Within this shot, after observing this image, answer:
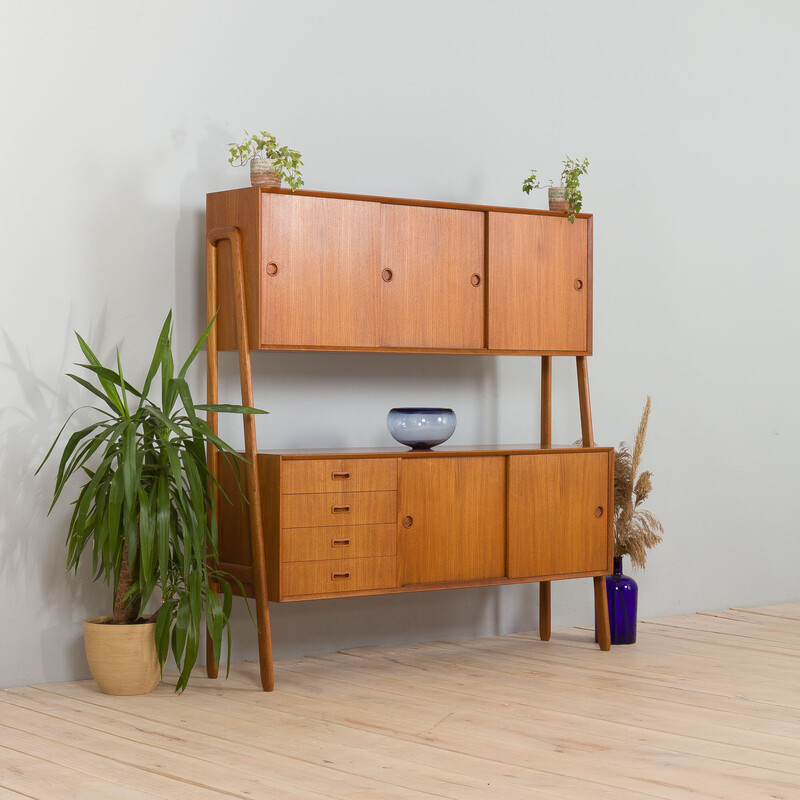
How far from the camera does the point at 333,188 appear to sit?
442 cm

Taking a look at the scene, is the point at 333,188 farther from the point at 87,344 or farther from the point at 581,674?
the point at 581,674

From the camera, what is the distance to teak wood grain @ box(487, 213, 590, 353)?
4.28 meters

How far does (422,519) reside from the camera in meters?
4.03

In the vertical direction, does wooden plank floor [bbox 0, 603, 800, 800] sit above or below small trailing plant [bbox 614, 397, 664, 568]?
below

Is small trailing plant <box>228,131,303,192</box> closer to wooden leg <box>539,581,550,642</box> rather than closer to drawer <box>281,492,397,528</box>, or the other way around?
drawer <box>281,492,397,528</box>

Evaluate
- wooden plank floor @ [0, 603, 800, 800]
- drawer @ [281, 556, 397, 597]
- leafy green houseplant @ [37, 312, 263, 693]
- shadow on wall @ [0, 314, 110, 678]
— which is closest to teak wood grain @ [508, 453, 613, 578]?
wooden plank floor @ [0, 603, 800, 800]

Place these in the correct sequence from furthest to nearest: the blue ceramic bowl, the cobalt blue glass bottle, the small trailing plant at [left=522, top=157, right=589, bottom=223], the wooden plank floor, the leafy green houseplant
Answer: the cobalt blue glass bottle → the small trailing plant at [left=522, top=157, right=589, bottom=223] → the blue ceramic bowl → the leafy green houseplant → the wooden plank floor

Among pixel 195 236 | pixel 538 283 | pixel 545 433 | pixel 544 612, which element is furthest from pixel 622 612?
pixel 195 236

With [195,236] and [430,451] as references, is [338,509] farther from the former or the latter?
[195,236]

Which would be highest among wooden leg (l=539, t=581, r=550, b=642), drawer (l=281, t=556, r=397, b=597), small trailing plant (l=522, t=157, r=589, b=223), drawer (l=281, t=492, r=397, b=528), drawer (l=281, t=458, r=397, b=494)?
small trailing plant (l=522, t=157, r=589, b=223)

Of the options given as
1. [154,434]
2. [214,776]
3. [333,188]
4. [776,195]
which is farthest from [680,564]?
[214,776]

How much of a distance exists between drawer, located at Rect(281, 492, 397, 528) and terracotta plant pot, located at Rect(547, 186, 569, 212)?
1300mm

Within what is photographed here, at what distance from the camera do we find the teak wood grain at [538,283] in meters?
4.28

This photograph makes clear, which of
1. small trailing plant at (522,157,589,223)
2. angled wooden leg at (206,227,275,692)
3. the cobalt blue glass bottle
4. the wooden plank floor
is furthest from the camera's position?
the cobalt blue glass bottle
